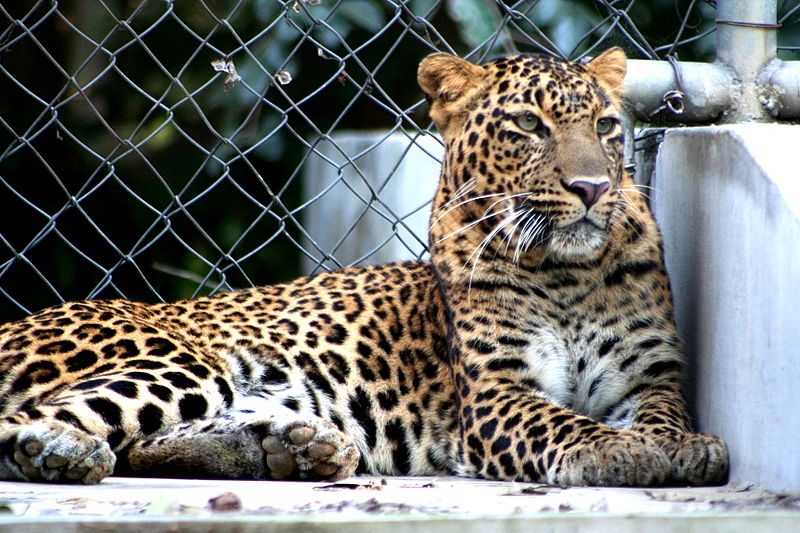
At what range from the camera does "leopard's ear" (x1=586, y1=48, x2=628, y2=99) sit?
4.57 metres

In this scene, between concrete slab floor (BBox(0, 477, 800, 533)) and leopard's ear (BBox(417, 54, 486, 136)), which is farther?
leopard's ear (BBox(417, 54, 486, 136))

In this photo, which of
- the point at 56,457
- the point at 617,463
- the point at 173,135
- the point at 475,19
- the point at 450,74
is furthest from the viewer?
the point at 173,135

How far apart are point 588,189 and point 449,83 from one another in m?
0.90

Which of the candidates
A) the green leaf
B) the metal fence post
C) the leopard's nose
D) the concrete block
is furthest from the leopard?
the concrete block

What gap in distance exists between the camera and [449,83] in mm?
A: 4777

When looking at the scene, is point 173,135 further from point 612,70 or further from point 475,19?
point 612,70

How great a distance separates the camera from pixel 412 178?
635 cm

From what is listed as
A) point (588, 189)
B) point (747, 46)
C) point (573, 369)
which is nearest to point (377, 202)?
point (573, 369)

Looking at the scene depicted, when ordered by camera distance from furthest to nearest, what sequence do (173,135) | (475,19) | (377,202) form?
(173,135), (377,202), (475,19)

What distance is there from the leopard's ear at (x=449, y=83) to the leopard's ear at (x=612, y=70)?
45 cm

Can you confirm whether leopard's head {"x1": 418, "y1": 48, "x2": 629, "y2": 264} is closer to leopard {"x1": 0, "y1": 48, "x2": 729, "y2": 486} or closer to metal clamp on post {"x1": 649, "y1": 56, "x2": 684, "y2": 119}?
leopard {"x1": 0, "y1": 48, "x2": 729, "y2": 486}

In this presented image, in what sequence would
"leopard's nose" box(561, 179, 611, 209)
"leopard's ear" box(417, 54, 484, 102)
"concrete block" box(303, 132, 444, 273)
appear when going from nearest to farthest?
"leopard's nose" box(561, 179, 611, 209) → "leopard's ear" box(417, 54, 484, 102) → "concrete block" box(303, 132, 444, 273)

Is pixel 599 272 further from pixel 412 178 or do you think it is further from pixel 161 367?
pixel 412 178

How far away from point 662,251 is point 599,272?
10.1 inches
